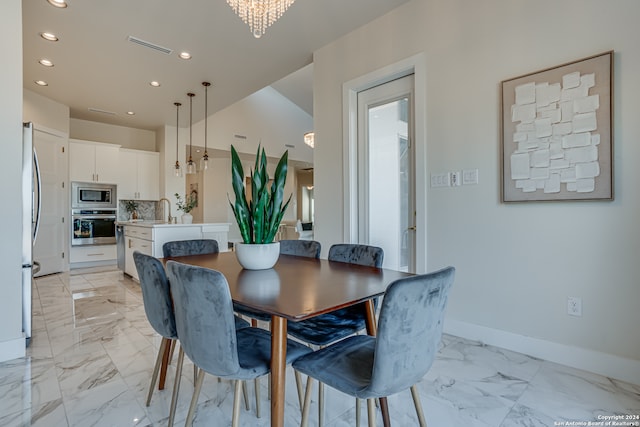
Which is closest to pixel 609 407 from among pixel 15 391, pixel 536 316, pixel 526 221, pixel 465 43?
pixel 536 316

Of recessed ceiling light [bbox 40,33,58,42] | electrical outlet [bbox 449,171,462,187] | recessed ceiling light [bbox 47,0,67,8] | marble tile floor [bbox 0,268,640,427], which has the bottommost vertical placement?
marble tile floor [bbox 0,268,640,427]

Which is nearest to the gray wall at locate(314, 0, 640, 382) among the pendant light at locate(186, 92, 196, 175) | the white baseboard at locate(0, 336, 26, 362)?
the pendant light at locate(186, 92, 196, 175)

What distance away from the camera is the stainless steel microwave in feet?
18.5

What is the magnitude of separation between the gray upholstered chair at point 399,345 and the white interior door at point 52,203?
569cm

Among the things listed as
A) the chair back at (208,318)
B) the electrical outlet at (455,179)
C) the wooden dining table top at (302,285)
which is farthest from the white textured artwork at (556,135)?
the chair back at (208,318)

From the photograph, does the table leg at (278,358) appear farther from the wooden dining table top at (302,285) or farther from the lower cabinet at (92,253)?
the lower cabinet at (92,253)

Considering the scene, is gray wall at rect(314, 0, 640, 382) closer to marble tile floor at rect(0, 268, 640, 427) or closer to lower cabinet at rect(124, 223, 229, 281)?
marble tile floor at rect(0, 268, 640, 427)

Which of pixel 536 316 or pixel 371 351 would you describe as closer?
pixel 371 351

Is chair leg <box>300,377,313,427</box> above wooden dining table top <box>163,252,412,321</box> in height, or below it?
below

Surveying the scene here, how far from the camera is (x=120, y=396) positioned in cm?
174

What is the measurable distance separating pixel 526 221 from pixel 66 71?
209 inches

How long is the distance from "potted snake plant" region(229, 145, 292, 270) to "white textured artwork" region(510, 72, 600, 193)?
1632 mm

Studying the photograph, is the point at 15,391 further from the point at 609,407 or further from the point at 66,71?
the point at 66,71

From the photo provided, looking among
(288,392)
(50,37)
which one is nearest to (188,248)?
(288,392)
